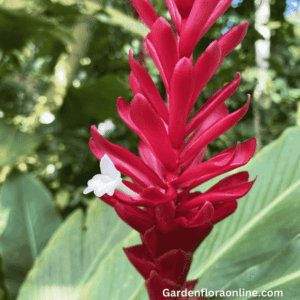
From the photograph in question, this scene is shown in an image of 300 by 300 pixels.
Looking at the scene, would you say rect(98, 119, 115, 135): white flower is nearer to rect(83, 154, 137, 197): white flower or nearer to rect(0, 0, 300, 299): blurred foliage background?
rect(0, 0, 300, 299): blurred foliage background

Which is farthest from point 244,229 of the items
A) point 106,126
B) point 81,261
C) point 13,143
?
point 106,126

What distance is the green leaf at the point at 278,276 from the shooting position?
44 centimetres

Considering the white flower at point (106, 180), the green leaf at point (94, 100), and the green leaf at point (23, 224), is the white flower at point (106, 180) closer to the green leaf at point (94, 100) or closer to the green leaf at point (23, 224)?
the green leaf at point (23, 224)

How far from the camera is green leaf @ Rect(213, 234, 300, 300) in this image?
1.45 ft

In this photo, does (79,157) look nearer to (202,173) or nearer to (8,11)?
(8,11)

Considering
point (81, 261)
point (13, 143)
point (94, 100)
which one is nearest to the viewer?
point (81, 261)

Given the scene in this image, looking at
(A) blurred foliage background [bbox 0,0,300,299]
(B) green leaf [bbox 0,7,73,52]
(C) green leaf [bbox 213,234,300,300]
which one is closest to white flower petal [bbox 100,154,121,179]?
(C) green leaf [bbox 213,234,300,300]

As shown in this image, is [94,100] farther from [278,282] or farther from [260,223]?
[278,282]

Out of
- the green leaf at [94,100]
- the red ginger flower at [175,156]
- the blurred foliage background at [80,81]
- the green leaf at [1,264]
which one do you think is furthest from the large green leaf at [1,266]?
the red ginger flower at [175,156]

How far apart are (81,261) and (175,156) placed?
620 mm

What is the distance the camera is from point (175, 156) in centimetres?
37

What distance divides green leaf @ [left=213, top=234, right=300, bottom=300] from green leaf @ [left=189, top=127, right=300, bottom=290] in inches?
2.5

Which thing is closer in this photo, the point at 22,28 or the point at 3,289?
the point at 3,289

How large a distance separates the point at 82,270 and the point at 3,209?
35cm
